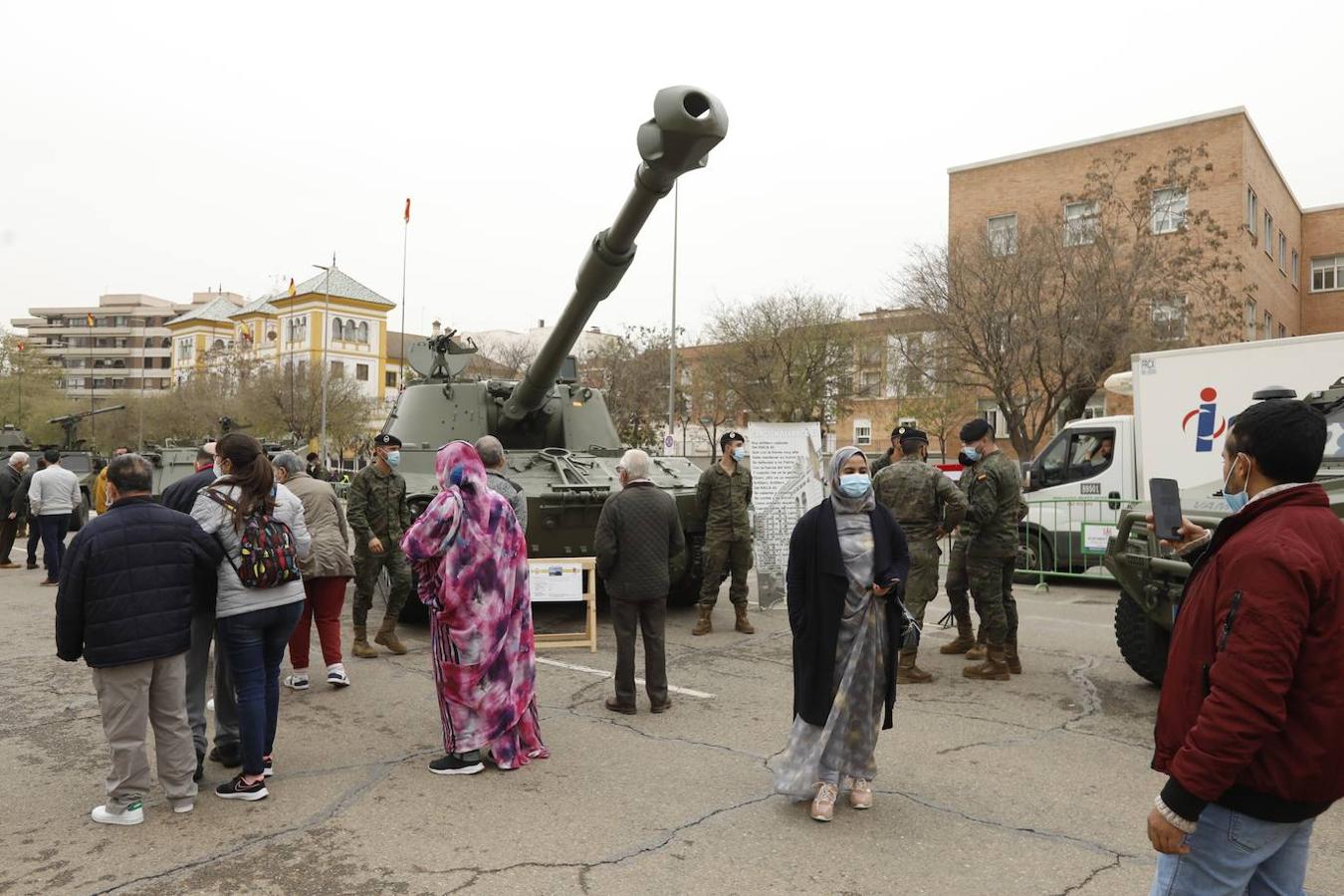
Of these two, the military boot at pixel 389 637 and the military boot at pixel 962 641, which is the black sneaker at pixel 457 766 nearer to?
the military boot at pixel 389 637

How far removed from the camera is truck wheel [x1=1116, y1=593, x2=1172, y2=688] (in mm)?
6617

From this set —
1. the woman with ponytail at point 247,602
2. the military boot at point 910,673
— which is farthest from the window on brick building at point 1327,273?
the woman with ponytail at point 247,602

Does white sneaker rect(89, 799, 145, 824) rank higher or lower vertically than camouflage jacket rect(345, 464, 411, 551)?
lower

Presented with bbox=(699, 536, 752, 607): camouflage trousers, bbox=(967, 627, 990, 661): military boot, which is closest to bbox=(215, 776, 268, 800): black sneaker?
bbox=(699, 536, 752, 607): camouflage trousers

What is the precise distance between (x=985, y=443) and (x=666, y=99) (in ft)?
10.7

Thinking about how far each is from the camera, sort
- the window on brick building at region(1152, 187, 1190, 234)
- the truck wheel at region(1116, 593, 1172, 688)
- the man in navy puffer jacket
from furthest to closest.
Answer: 1. the window on brick building at region(1152, 187, 1190, 234)
2. the truck wheel at region(1116, 593, 1172, 688)
3. the man in navy puffer jacket

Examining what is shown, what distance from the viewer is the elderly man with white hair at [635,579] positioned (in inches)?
243

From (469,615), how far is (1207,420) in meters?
9.55

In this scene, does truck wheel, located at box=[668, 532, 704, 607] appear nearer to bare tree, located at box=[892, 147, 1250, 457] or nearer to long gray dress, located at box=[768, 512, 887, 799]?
long gray dress, located at box=[768, 512, 887, 799]

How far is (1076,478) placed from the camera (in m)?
13.0

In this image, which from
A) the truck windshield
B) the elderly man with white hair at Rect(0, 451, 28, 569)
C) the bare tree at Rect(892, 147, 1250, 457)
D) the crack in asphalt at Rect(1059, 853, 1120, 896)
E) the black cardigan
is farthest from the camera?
the bare tree at Rect(892, 147, 1250, 457)

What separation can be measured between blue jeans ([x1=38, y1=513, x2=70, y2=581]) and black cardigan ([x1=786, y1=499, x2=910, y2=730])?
11.0 m

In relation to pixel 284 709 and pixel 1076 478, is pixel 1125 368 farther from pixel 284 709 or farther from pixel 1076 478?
pixel 284 709

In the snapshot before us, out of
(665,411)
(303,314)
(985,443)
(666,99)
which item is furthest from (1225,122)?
(303,314)
